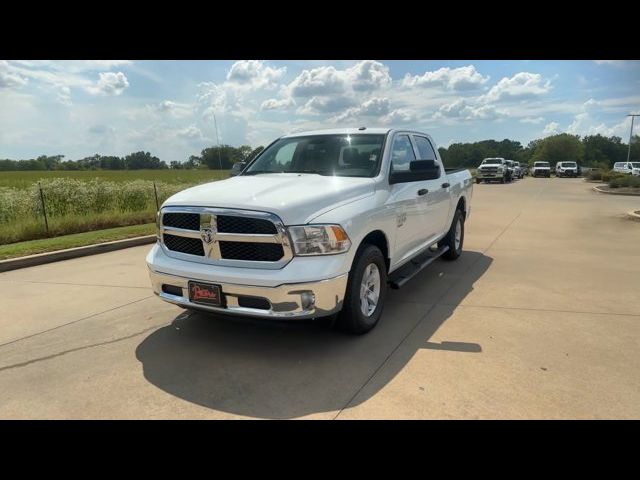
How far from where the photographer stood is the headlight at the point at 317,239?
11.7 feet

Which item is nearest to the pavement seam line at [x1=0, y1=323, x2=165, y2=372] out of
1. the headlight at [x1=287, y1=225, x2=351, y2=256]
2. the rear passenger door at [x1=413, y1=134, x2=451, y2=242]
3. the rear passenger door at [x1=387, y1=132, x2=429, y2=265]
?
the headlight at [x1=287, y1=225, x2=351, y2=256]

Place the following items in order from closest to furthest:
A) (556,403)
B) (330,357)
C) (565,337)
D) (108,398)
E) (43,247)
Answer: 1. (556,403)
2. (108,398)
3. (330,357)
4. (565,337)
5. (43,247)

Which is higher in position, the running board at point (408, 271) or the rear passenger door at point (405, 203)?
the rear passenger door at point (405, 203)

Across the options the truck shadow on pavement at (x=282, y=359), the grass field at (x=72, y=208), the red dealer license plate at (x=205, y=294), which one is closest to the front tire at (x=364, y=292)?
the truck shadow on pavement at (x=282, y=359)

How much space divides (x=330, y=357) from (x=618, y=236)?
28.0 feet

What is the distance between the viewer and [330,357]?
380cm

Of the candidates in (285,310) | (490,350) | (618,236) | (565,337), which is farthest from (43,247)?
(618,236)

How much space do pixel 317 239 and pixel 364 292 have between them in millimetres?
835

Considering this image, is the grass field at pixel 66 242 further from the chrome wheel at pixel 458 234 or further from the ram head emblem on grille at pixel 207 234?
the chrome wheel at pixel 458 234

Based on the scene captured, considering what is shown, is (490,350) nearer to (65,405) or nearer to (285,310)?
(285,310)

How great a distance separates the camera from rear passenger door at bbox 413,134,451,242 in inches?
225

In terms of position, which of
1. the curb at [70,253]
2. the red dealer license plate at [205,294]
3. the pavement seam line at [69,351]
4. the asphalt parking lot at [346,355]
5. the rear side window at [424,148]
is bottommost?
the asphalt parking lot at [346,355]

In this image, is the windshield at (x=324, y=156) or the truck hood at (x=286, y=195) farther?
→ the windshield at (x=324, y=156)

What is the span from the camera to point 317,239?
3.62 metres
